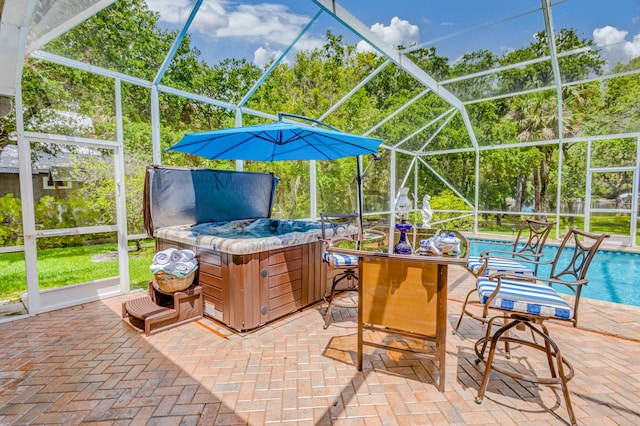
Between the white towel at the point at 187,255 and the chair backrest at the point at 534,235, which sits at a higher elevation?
the chair backrest at the point at 534,235

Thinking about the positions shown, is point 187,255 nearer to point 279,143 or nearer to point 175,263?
point 175,263

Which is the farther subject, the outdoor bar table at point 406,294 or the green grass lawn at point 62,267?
the green grass lawn at point 62,267

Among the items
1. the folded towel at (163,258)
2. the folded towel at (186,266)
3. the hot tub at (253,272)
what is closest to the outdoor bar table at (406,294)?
the hot tub at (253,272)

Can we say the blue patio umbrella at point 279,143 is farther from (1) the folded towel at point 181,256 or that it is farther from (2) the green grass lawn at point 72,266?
(2) the green grass lawn at point 72,266

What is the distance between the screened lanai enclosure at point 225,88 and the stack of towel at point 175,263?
53.4 inches

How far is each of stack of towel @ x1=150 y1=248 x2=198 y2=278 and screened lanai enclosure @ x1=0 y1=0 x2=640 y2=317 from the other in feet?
4.45

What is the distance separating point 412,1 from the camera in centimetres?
443

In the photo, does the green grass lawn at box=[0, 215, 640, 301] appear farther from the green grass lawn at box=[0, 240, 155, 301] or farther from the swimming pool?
the swimming pool

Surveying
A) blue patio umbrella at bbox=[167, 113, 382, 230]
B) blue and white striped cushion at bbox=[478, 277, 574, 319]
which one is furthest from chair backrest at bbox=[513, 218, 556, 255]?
blue patio umbrella at bbox=[167, 113, 382, 230]

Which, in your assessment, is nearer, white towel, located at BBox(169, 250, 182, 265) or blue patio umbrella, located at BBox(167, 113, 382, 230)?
blue patio umbrella, located at BBox(167, 113, 382, 230)

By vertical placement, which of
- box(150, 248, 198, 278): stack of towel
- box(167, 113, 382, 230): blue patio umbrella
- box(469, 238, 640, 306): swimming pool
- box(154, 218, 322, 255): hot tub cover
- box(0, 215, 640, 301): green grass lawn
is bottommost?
box(469, 238, 640, 306): swimming pool

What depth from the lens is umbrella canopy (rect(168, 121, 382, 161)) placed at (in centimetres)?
297

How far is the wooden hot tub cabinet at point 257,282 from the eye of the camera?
299cm

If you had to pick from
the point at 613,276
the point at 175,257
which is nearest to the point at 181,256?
the point at 175,257
